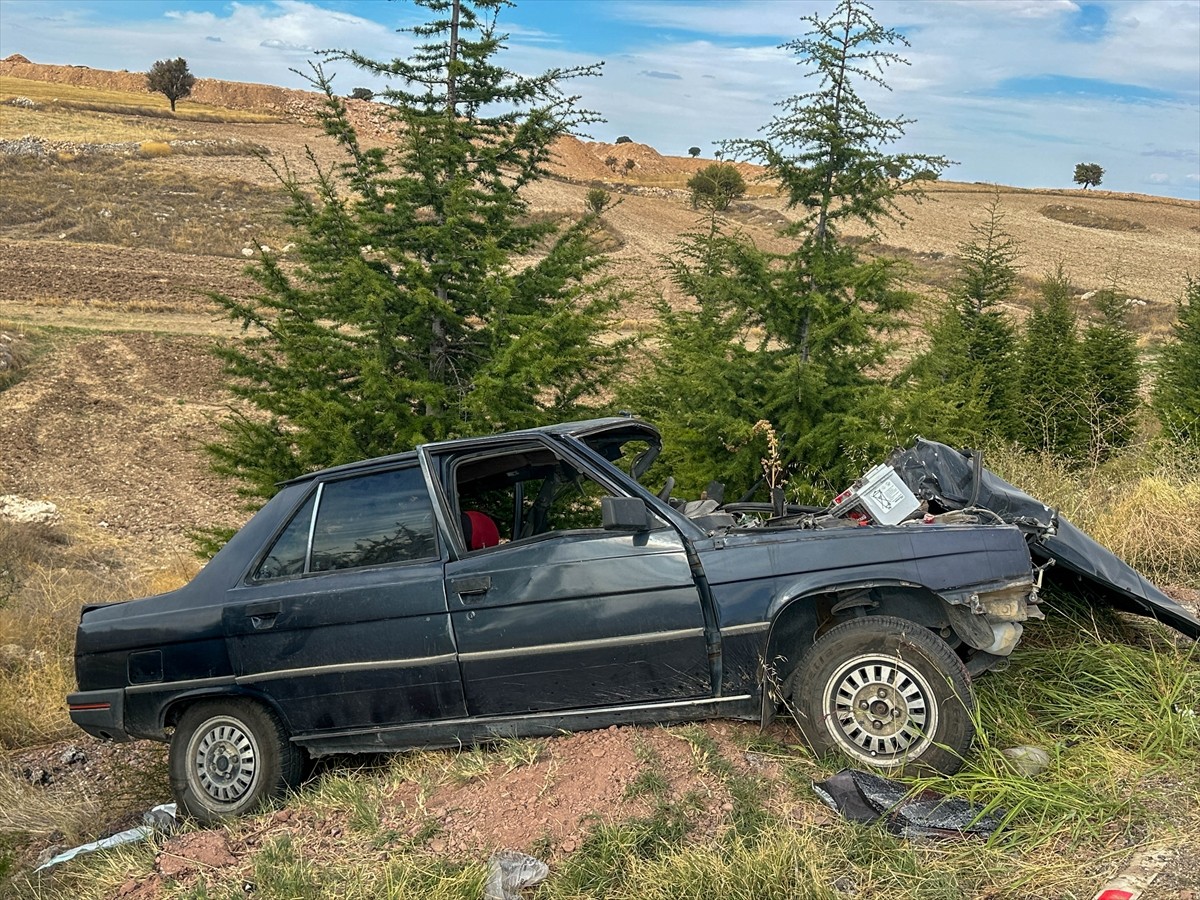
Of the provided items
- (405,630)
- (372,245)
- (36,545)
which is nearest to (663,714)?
(405,630)

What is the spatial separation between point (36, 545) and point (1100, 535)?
14.0 meters

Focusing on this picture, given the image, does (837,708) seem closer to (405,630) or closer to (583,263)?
(405,630)

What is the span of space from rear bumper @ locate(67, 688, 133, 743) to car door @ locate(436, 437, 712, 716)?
6.35 ft

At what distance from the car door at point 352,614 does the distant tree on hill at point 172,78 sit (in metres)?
89.2

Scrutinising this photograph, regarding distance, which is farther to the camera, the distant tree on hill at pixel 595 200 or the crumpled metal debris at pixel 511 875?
the distant tree on hill at pixel 595 200

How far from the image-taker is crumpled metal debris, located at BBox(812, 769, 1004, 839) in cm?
408

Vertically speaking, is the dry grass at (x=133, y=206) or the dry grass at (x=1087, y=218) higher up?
the dry grass at (x=1087, y=218)

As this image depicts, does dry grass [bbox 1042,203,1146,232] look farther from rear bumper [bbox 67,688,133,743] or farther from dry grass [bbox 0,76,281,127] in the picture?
rear bumper [bbox 67,688,133,743]

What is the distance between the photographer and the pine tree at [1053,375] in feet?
56.9

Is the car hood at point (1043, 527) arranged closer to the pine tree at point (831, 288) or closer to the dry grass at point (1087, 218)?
the pine tree at point (831, 288)

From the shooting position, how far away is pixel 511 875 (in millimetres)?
4039

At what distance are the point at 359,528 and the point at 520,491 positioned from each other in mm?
1134

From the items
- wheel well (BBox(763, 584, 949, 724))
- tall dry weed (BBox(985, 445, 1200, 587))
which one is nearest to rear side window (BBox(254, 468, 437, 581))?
wheel well (BBox(763, 584, 949, 724))

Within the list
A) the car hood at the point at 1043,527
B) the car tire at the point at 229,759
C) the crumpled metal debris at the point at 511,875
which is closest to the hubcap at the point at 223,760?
the car tire at the point at 229,759
